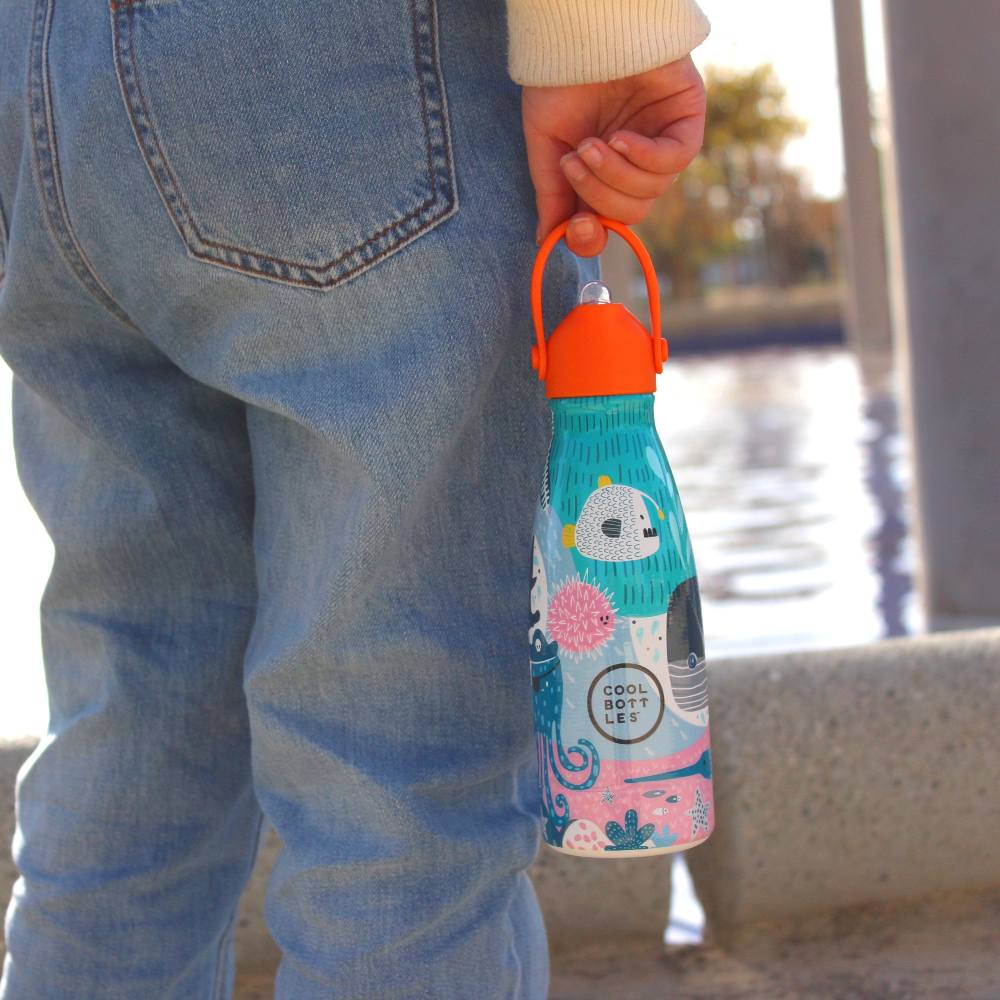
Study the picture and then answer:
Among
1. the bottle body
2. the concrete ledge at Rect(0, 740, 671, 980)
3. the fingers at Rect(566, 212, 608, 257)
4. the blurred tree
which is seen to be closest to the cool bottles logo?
the bottle body

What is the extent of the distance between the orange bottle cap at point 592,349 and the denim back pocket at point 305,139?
143 mm

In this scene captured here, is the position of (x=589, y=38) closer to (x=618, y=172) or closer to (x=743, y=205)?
(x=618, y=172)

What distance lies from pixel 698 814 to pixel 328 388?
48cm

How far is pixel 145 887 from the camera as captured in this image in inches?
54.7

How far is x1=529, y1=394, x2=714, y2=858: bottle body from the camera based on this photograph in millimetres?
1188

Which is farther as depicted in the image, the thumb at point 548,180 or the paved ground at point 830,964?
the paved ground at point 830,964

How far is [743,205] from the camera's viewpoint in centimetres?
3544

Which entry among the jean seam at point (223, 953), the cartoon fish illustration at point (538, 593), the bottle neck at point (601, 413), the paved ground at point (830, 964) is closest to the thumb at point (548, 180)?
the bottle neck at point (601, 413)

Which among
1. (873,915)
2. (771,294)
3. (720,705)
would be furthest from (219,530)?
(771,294)

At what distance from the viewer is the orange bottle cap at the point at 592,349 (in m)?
1.20

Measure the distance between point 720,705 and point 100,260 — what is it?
1.27m

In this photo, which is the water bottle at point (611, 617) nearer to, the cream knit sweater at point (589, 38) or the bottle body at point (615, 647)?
the bottle body at point (615, 647)

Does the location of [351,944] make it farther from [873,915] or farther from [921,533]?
[921,533]

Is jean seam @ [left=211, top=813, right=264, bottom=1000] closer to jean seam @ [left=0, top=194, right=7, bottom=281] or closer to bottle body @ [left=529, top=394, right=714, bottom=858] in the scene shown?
bottle body @ [left=529, top=394, right=714, bottom=858]
